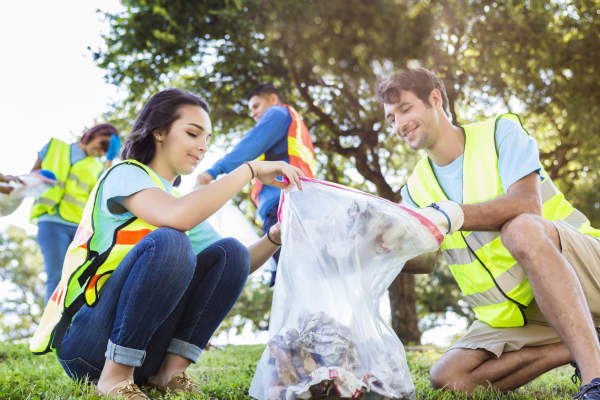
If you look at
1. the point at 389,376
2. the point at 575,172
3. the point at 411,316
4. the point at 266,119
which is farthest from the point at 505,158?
the point at 575,172

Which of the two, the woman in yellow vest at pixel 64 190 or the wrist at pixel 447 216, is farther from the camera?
the woman in yellow vest at pixel 64 190

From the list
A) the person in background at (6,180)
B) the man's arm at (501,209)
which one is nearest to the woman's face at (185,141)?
the man's arm at (501,209)

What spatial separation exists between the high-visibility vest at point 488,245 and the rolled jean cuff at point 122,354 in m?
1.57

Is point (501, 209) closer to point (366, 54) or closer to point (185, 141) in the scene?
point (185, 141)

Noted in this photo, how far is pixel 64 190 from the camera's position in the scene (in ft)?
14.6

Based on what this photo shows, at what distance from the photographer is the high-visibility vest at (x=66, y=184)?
434cm

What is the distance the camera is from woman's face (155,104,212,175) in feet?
7.24

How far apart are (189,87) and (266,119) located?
3.45 metres

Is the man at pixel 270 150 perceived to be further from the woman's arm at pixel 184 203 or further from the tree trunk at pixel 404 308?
the tree trunk at pixel 404 308

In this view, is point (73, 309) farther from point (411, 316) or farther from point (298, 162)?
point (411, 316)

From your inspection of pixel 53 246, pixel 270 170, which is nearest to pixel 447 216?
pixel 270 170

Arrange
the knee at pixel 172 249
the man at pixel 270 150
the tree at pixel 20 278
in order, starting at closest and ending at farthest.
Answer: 1. the knee at pixel 172 249
2. the man at pixel 270 150
3. the tree at pixel 20 278

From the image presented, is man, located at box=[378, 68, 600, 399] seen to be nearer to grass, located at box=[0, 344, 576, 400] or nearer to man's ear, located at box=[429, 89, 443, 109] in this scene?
man's ear, located at box=[429, 89, 443, 109]

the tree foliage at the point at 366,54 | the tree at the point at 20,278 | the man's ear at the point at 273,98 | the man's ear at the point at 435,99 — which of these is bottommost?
the tree at the point at 20,278
